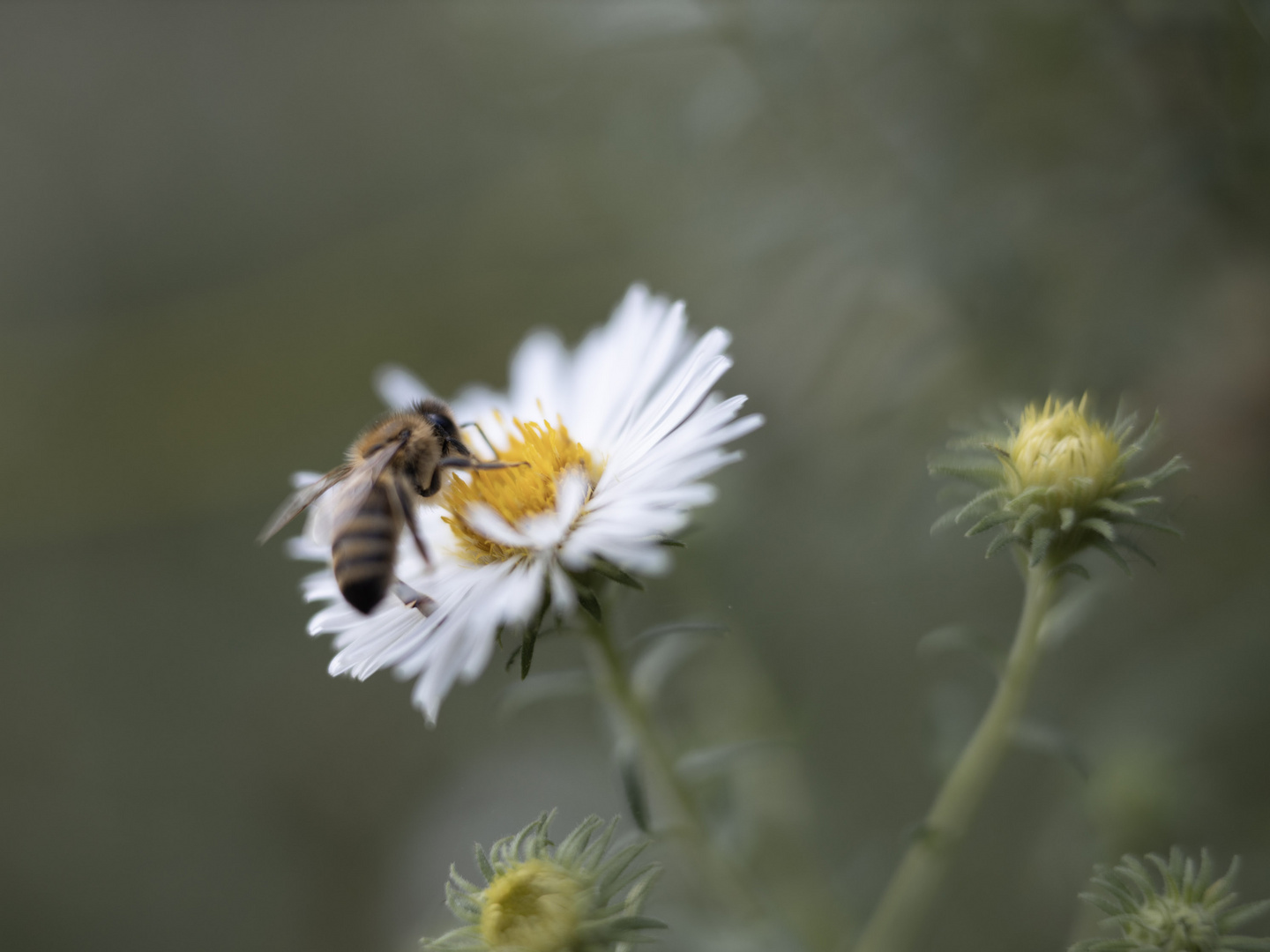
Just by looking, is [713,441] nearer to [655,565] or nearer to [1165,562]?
[655,565]

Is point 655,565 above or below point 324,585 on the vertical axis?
below

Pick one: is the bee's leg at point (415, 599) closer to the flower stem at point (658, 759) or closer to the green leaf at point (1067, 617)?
the flower stem at point (658, 759)

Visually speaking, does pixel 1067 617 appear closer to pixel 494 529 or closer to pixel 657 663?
pixel 657 663

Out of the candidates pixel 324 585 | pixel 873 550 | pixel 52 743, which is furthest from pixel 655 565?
pixel 52 743

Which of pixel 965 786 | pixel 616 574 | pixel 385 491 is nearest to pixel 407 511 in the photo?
pixel 385 491

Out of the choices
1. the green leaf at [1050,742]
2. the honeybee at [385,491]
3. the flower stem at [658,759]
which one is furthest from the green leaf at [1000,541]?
the honeybee at [385,491]
